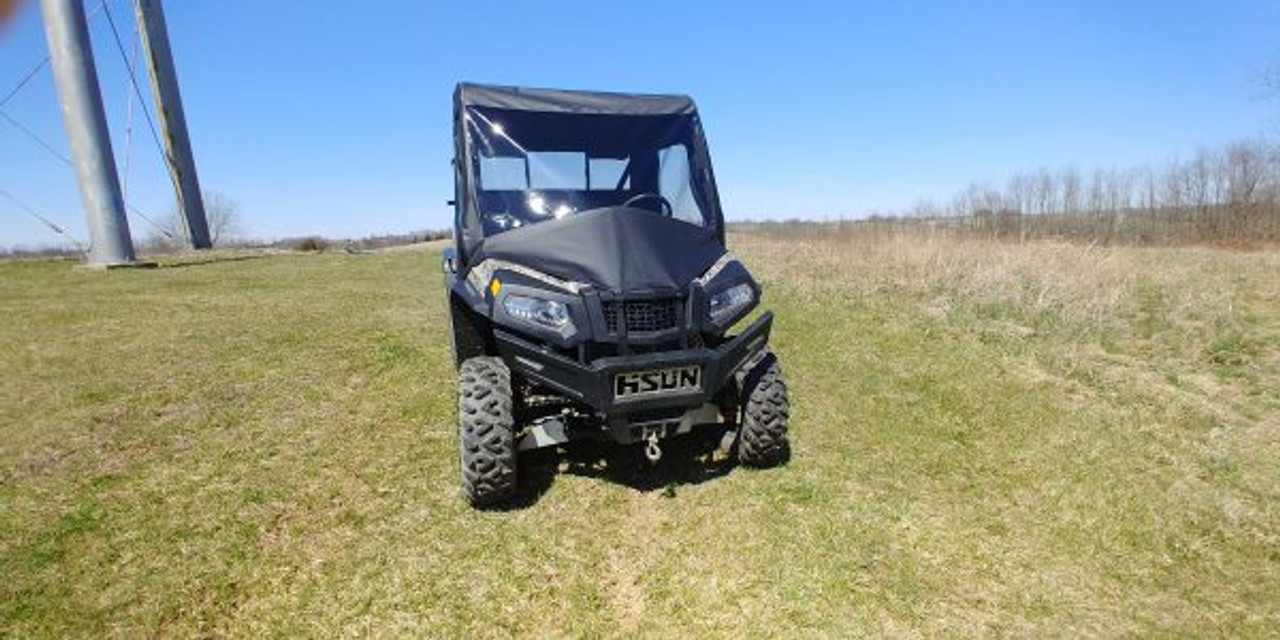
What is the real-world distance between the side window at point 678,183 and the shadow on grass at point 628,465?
1506 millimetres

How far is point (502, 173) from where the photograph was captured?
4320mm

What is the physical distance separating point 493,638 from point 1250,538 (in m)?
3.96

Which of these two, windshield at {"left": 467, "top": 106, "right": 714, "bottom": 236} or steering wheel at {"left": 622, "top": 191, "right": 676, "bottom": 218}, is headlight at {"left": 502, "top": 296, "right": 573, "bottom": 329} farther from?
steering wheel at {"left": 622, "top": 191, "right": 676, "bottom": 218}

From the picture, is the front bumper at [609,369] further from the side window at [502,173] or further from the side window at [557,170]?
the side window at [557,170]

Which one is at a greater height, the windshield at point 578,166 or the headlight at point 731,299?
the windshield at point 578,166

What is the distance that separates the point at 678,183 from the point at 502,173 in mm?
1207

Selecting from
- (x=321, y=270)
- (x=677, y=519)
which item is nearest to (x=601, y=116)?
(x=677, y=519)

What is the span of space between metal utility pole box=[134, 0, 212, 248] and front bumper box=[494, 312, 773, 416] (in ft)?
86.1

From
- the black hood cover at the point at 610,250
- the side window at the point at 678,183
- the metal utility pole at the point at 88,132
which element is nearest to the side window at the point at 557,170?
the side window at the point at 678,183

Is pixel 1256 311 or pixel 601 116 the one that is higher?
pixel 601 116

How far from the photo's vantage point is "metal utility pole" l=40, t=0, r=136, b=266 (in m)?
15.4

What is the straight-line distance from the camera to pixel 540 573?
3.16m

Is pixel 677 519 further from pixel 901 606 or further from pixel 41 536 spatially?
pixel 41 536

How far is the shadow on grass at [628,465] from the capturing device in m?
4.01
